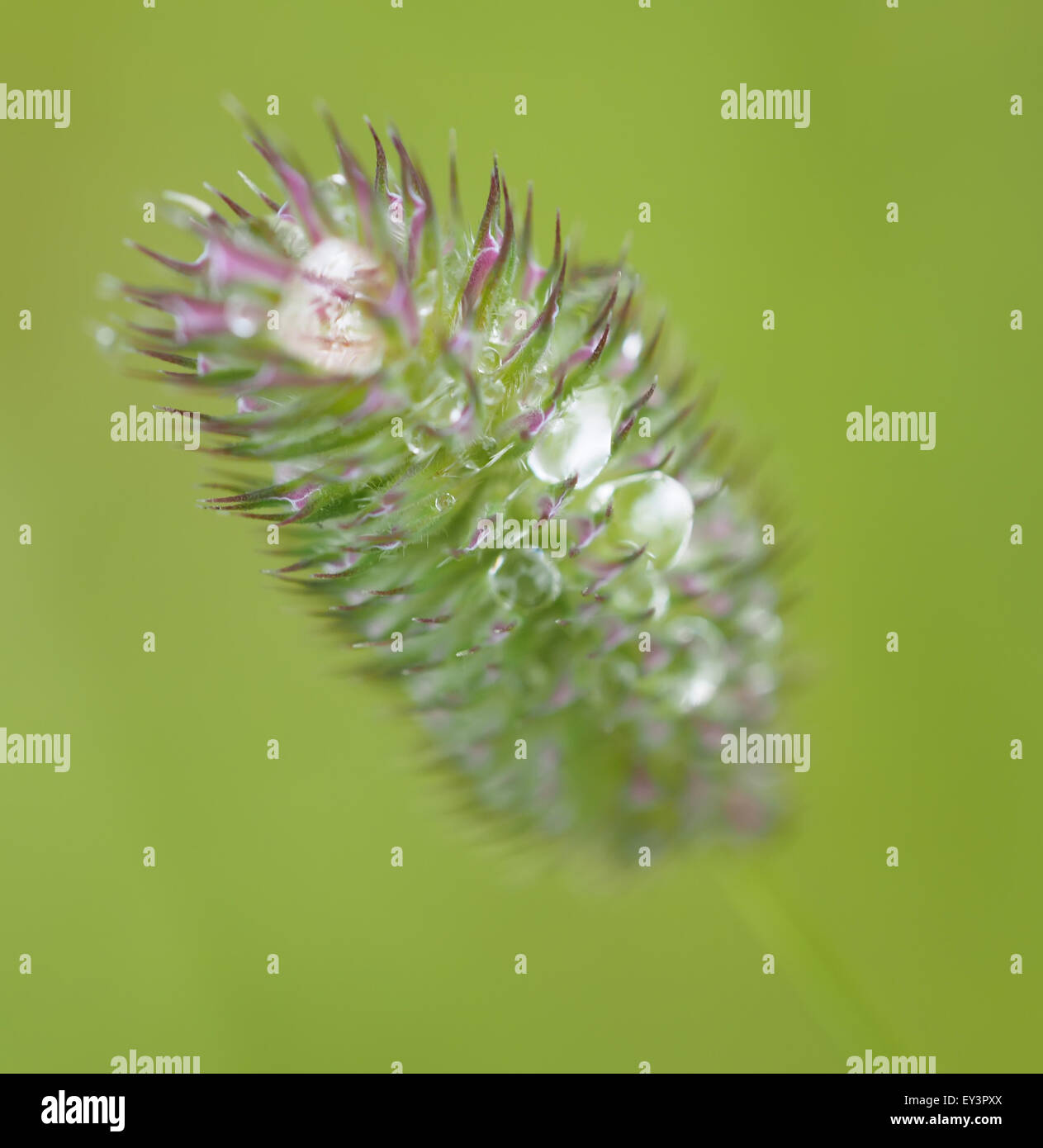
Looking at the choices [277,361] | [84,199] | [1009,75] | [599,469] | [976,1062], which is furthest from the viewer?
→ [84,199]

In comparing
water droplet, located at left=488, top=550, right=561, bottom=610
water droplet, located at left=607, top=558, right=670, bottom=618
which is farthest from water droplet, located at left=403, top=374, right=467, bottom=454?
water droplet, located at left=607, top=558, right=670, bottom=618

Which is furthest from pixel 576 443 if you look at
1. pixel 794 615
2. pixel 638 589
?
pixel 794 615

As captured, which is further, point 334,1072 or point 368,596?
point 334,1072

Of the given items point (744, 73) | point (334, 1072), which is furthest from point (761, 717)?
point (744, 73)

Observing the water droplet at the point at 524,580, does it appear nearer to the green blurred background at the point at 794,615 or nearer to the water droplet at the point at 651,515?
the water droplet at the point at 651,515

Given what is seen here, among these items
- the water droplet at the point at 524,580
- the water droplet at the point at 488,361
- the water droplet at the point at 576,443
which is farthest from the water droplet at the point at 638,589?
the water droplet at the point at 488,361

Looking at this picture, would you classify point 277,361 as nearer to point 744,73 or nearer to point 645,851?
point 645,851
